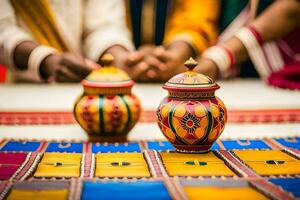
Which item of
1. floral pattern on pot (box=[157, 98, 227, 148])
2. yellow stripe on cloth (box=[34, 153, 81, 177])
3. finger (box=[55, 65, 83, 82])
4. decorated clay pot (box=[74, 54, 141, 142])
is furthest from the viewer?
finger (box=[55, 65, 83, 82])

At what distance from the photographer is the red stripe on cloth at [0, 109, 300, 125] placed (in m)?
2.00

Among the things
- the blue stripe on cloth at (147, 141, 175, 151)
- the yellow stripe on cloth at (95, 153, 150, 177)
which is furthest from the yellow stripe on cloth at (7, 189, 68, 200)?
the blue stripe on cloth at (147, 141, 175, 151)

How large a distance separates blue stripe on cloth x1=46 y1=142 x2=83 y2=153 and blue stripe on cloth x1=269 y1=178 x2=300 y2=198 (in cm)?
57

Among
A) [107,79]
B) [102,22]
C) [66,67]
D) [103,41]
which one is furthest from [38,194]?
[102,22]

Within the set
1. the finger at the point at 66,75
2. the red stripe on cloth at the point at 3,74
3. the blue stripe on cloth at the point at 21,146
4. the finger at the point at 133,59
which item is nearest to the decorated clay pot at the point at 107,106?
the blue stripe on cloth at the point at 21,146

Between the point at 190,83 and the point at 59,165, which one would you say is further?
the point at 190,83

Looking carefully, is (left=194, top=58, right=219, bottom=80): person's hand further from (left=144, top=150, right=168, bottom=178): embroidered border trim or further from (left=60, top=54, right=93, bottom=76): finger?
(left=144, top=150, right=168, bottom=178): embroidered border trim

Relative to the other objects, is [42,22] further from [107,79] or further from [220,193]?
[220,193]

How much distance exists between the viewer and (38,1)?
10.4ft

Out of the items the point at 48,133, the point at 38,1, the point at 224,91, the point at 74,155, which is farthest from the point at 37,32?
the point at 74,155

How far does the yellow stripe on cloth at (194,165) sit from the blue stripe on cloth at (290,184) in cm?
11

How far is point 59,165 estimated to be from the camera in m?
1.30

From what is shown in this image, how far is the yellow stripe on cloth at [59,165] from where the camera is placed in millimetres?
1213

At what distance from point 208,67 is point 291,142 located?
1.27 metres
